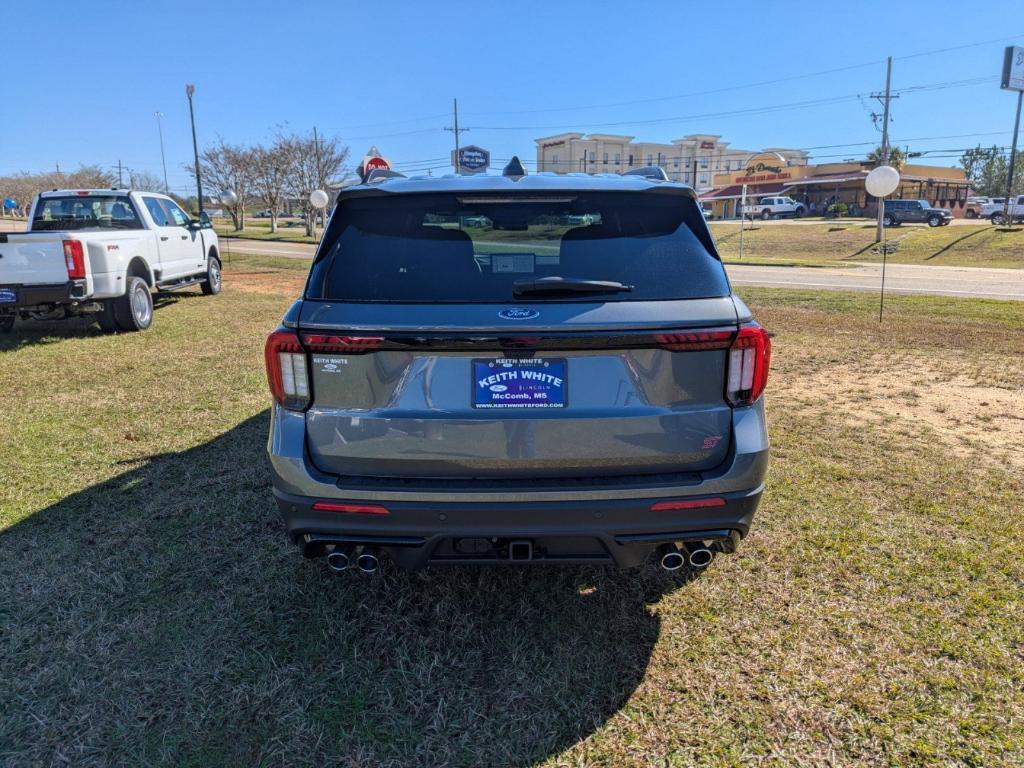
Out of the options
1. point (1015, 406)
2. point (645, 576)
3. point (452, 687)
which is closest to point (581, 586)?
point (645, 576)

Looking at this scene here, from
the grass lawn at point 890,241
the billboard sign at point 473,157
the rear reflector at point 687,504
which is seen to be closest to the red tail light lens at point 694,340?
the rear reflector at point 687,504

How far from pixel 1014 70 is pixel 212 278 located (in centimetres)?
5495

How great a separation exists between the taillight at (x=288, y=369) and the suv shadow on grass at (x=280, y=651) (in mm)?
1078

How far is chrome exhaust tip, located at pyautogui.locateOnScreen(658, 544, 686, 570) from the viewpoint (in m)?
2.66

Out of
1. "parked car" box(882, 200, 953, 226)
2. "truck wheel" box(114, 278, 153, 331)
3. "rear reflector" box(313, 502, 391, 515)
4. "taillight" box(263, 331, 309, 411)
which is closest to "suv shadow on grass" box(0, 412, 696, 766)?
"rear reflector" box(313, 502, 391, 515)

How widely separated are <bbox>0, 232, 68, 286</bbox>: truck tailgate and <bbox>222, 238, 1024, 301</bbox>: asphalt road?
590 inches

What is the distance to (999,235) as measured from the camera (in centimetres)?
3469

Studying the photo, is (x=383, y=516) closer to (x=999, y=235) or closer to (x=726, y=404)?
(x=726, y=404)

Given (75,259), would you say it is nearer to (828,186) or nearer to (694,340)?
(694,340)

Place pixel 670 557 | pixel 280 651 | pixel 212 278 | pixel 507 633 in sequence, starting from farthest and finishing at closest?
pixel 212 278 → pixel 507 633 → pixel 280 651 → pixel 670 557

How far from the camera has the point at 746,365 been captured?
8.38ft

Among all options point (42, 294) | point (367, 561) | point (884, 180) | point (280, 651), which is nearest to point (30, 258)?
point (42, 294)

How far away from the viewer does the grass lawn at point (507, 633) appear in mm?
2414

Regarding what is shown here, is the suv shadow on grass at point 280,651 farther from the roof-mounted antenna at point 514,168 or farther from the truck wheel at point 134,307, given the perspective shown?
the truck wheel at point 134,307
